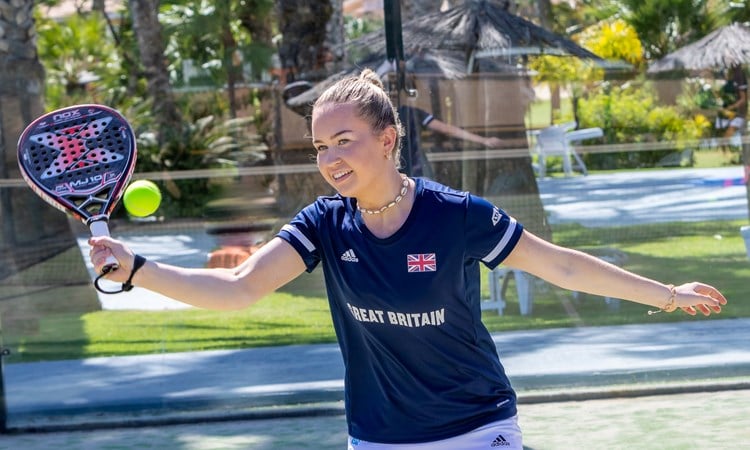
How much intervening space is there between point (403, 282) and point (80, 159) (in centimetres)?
89

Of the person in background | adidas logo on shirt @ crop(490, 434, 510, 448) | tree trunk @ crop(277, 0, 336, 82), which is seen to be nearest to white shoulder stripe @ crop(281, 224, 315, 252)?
adidas logo on shirt @ crop(490, 434, 510, 448)

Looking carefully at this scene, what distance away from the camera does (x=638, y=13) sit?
1038 cm

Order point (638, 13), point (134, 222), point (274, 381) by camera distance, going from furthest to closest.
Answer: point (638, 13)
point (134, 222)
point (274, 381)

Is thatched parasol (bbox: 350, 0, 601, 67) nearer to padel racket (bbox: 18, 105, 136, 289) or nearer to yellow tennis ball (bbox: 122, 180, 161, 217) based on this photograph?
yellow tennis ball (bbox: 122, 180, 161, 217)

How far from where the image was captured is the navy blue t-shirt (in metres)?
3.01

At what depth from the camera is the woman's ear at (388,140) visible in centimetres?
309

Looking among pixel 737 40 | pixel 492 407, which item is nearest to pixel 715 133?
pixel 737 40

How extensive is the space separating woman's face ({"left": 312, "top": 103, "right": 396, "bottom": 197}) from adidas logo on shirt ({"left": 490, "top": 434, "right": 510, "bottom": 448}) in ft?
2.27

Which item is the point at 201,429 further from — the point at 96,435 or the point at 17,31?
the point at 17,31

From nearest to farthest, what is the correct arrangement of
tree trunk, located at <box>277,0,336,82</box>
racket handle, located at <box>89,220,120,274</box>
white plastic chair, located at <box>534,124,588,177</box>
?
1. racket handle, located at <box>89,220,120,274</box>
2. white plastic chair, located at <box>534,124,588,177</box>
3. tree trunk, located at <box>277,0,336,82</box>

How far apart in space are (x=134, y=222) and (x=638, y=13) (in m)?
4.60

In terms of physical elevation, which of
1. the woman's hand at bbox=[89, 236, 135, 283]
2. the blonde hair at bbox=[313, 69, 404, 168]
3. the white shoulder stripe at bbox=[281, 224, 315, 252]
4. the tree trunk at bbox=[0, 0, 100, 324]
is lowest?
the tree trunk at bbox=[0, 0, 100, 324]

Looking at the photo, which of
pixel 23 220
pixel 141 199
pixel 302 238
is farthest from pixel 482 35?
pixel 302 238

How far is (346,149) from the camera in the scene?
9.90 feet
